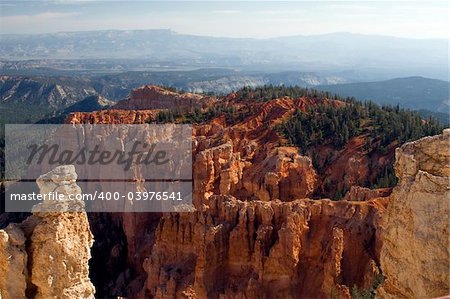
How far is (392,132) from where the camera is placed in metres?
38.8

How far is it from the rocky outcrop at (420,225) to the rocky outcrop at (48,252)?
19.2 feet

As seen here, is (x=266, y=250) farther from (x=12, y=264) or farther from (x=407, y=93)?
(x=407, y=93)

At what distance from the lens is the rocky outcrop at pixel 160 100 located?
61.2 metres

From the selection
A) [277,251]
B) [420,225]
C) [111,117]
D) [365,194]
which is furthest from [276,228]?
[111,117]

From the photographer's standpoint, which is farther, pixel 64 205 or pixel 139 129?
pixel 139 129

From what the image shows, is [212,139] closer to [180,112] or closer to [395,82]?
[180,112]

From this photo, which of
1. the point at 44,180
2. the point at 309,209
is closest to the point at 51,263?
the point at 44,180

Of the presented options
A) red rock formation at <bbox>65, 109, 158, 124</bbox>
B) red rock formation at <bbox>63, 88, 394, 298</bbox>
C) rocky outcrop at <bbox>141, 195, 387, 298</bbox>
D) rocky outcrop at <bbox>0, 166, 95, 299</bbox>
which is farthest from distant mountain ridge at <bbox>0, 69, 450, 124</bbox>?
rocky outcrop at <bbox>0, 166, 95, 299</bbox>

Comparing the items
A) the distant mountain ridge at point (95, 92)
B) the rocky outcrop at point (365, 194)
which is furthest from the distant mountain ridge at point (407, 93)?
the rocky outcrop at point (365, 194)

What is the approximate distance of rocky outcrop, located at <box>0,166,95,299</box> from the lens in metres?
9.65

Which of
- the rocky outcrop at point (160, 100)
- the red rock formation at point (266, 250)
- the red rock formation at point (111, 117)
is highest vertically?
the rocky outcrop at point (160, 100)

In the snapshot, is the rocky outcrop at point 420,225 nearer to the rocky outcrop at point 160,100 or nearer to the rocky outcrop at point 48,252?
the rocky outcrop at point 48,252

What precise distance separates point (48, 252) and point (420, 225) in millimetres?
6635

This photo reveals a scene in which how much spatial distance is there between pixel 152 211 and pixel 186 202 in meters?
3.18
